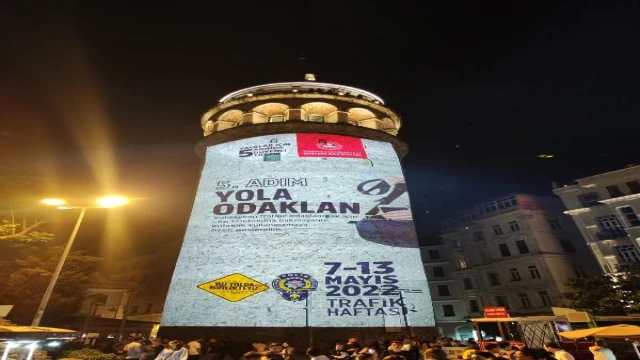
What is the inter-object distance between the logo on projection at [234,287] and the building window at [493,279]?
31.2 meters

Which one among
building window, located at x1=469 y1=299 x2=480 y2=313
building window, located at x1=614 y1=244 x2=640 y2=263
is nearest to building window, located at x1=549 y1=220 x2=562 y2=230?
building window, located at x1=614 y1=244 x2=640 y2=263

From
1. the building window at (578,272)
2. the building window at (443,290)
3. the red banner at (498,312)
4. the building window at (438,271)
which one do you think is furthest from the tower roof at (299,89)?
the building window at (578,272)

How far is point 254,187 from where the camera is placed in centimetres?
1931

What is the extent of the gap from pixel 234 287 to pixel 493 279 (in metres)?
32.7

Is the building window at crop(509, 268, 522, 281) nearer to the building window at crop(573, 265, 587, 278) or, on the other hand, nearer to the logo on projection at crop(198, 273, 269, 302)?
the building window at crop(573, 265, 587, 278)

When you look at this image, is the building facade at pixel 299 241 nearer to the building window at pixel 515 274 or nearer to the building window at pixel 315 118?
the building window at pixel 315 118

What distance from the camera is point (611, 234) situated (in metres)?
29.3

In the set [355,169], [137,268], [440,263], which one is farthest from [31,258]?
[440,263]

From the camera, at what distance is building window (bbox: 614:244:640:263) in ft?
90.4

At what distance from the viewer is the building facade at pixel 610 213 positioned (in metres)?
28.1

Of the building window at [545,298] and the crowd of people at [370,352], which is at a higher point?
the building window at [545,298]

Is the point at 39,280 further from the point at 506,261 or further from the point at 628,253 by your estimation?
the point at 628,253

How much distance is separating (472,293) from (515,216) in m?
10.6

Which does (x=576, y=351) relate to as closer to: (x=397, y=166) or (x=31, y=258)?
(x=397, y=166)
